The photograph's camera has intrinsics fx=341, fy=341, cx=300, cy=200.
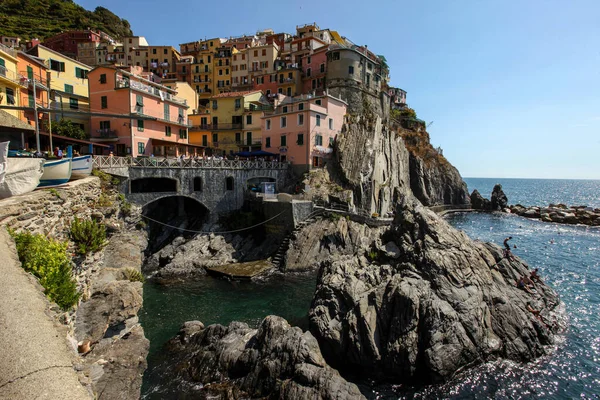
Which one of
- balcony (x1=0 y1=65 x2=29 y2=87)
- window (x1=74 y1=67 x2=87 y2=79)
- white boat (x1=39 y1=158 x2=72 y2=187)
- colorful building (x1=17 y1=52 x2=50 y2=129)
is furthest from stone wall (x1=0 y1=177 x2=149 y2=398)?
window (x1=74 y1=67 x2=87 y2=79)

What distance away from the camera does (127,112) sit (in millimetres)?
40469

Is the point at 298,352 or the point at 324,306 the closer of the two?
the point at 298,352

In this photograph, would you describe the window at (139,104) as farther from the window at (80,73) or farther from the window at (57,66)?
the window at (80,73)

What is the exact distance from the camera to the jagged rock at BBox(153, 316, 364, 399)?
46.9 ft

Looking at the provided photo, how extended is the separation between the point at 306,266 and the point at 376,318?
15895 mm

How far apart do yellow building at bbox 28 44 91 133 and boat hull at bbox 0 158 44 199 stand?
3577 centimetres

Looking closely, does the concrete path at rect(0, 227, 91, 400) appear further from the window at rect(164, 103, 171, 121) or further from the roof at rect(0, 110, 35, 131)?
the window at rect(164, 103, 171, 121)

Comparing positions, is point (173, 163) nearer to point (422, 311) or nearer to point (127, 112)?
point (127, 112)

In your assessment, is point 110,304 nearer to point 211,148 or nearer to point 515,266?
point 515,266

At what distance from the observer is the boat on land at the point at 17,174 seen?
11266 millimetres

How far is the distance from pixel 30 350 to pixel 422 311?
16858 millimetres

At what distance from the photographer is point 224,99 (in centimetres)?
5831

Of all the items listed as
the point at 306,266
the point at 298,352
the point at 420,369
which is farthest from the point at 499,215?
the point at 298,352

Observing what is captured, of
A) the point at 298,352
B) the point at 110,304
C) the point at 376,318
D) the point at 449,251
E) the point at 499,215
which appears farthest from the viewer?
the point at 499,215
